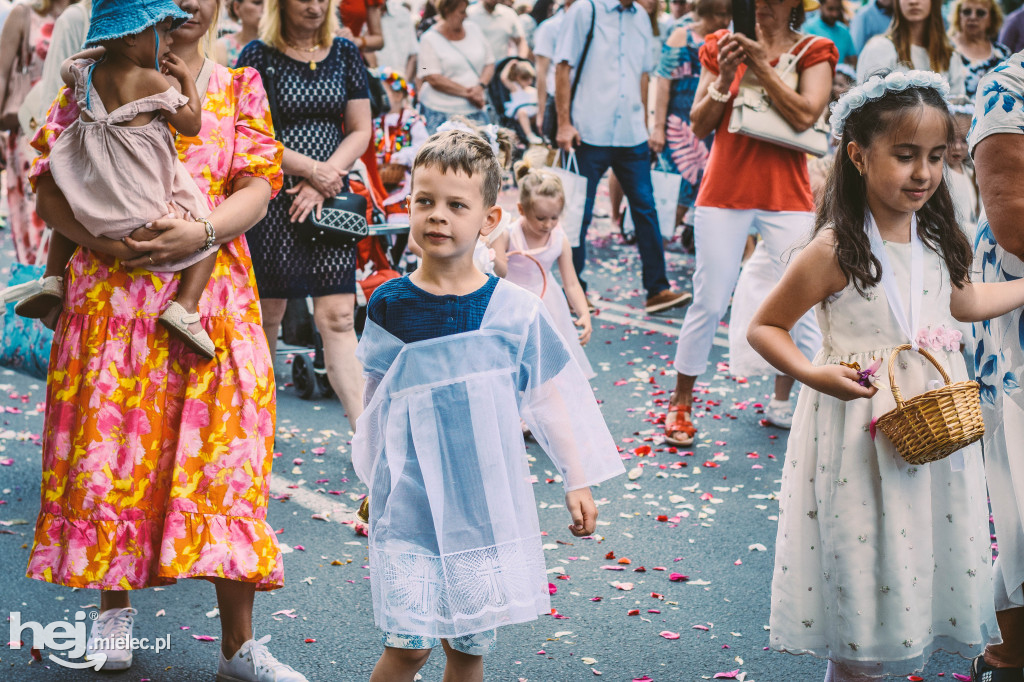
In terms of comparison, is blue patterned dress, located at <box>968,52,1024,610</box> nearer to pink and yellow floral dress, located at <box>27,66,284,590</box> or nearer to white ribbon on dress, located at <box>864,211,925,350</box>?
white ribbon on dress, located at <box>864,211,925,350</box>

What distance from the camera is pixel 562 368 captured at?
2928 millimetres

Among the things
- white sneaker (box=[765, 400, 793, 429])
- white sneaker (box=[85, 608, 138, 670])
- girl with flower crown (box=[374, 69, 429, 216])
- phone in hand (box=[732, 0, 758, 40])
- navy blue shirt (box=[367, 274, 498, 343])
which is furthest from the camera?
girl with flower crown (box=[374, 69, 429, 216])

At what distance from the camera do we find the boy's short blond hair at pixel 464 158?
110 inches

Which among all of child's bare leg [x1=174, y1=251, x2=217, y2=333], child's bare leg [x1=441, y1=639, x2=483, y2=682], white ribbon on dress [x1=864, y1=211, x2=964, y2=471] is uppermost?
white ribbon on dress [x1=864, y1=211, x2=964, y2=471]

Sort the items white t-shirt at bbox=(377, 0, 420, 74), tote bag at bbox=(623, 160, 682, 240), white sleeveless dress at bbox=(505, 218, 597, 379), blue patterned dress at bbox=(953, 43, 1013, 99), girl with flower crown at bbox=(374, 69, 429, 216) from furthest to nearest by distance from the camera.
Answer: white t-shirt at bbox=(377, 0, 420, 74) → tote bag at bbox=(623, 160, 682, 240) → blue patterned dress at bbox=(953, 43, 1013, 99) → girl with flower crown at bbox=(374, 69, 429, 216) → white sleeveless dress at bbox=(505, 218, 597, 379)

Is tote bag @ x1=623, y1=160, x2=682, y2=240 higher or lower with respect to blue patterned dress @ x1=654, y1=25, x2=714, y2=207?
lower

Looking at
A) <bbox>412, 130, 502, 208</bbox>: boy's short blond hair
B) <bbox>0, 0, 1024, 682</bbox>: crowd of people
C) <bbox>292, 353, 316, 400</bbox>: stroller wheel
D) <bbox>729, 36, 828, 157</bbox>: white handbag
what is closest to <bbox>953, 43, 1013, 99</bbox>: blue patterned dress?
<bbox>729, 36, 828, 157</bbox>: white handbag

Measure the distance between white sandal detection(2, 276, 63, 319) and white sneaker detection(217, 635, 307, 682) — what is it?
3.87 ft

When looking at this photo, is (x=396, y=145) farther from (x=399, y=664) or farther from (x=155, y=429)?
(x=399, y=664)

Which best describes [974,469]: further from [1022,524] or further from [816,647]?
[816,647]

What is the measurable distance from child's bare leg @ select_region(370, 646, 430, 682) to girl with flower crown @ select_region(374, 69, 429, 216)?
15.6 feet

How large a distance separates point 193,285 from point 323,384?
345cm

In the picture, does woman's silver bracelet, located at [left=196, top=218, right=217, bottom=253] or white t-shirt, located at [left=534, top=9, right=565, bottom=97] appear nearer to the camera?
woman's silver bracelet, located at [left=196, top=218, right=217, bottom=253]

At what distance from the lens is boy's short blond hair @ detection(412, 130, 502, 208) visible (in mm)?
2805
